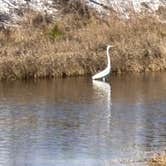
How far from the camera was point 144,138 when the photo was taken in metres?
15.2

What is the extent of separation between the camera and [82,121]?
1736cm

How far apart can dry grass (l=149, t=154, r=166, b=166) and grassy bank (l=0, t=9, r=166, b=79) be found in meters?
13.3

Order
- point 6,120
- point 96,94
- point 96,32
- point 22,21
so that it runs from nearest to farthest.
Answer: point 6,120, point 96,94, point 96,32, point 22,21

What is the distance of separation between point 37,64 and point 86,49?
2468 mm

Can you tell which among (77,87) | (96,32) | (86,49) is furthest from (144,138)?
(96,32)

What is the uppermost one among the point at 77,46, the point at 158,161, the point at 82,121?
the point at 77,46

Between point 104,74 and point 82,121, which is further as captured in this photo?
point 104,74

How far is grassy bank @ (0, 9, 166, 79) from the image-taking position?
2581 cm

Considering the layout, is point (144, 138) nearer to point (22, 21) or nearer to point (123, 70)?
point (123, 70)

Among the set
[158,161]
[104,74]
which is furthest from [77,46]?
[158,161]

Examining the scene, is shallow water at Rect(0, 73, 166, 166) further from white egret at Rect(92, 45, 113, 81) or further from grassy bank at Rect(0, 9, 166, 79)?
grassy bank at Rect(0, 9, 166, 79)

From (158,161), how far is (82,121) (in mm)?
5327

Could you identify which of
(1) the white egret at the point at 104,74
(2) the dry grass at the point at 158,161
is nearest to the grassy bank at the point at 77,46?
(1) the white egret at the point at 104,74

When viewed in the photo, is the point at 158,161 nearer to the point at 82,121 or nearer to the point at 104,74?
the point at 82,121
